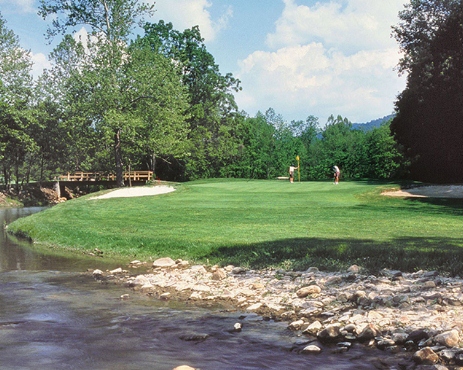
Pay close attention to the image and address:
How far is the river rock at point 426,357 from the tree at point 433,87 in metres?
30.9

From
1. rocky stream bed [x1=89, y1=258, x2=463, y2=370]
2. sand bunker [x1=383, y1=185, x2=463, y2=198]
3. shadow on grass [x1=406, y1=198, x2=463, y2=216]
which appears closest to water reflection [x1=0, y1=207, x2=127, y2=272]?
rocky stream bed [x1=89, y1=258, x2=463, y2=370]

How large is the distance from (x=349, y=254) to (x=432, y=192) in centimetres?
2237

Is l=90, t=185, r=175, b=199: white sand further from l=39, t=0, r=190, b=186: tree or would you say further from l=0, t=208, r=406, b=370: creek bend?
l=0, t=208, r=406, b=370: creek bend

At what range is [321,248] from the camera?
41.4 ft

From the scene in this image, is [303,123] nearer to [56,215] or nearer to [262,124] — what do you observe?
[262,124]

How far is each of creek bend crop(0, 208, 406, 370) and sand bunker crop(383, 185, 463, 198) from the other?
927 inches

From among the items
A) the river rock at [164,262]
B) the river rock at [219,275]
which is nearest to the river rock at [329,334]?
the river rock at [219,275]

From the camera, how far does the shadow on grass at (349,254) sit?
35.6 feet

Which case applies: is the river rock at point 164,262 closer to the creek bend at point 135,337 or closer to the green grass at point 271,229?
the green grass at point 271,229

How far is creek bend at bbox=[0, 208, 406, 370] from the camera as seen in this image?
6367 mm

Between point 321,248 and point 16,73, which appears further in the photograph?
point 16,73

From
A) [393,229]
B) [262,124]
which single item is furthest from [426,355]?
[262,124]

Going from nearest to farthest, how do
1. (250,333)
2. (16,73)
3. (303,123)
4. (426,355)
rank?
(426,355) → (250,333) → (16,73) → (303,123)

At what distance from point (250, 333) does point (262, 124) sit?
84.4 m
